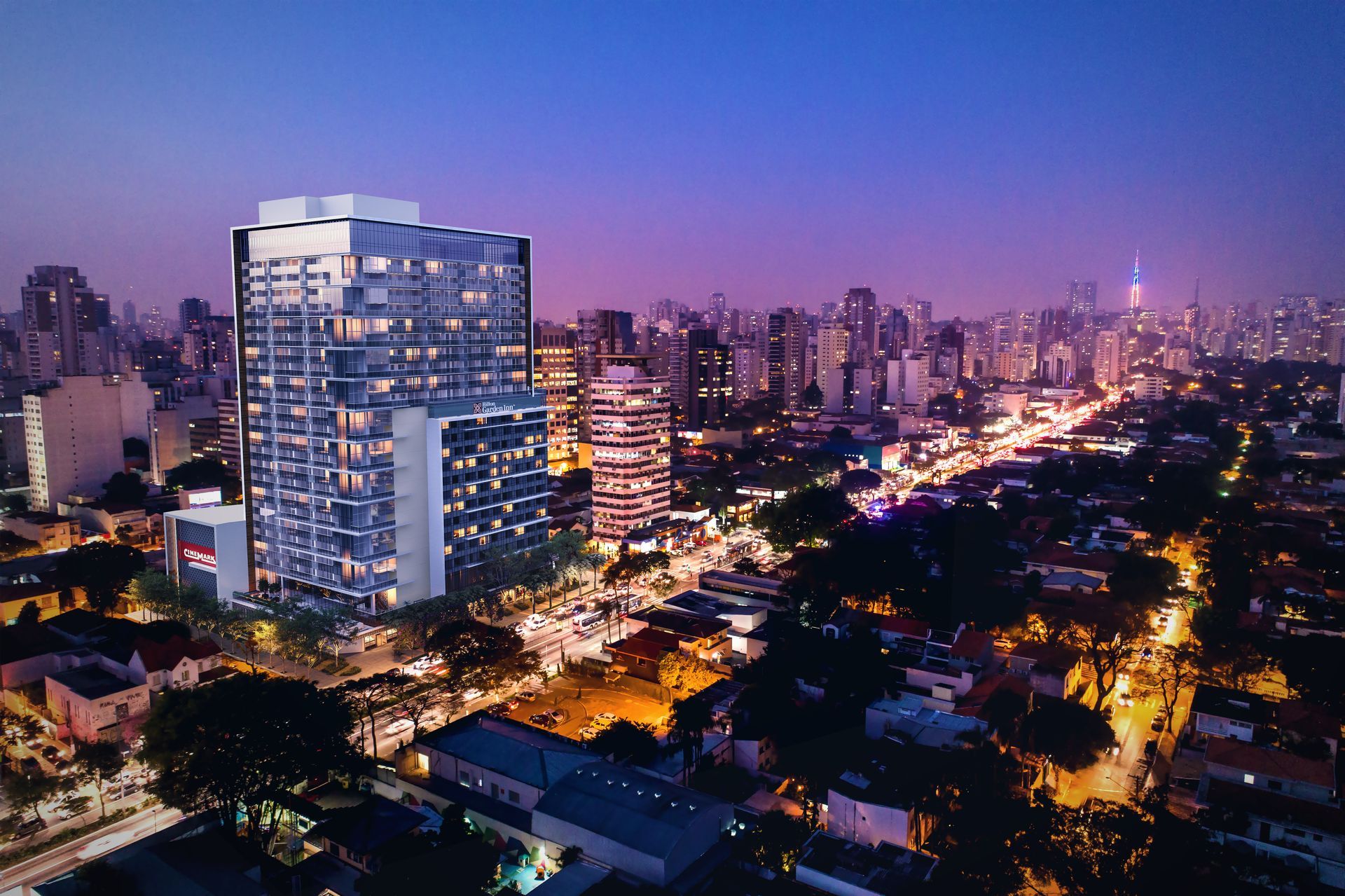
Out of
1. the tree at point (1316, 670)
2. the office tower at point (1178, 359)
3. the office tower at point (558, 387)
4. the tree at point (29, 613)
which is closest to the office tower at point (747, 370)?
the office tower at point (558, 387)

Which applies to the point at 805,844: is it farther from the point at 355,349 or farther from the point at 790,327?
the point at 790,327

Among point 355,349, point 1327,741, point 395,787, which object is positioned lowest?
point 395,787

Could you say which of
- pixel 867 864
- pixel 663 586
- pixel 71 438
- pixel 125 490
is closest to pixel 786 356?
pixel 663 586

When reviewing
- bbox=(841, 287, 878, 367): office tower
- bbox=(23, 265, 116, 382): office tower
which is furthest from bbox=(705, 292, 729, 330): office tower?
bbox=(23, 265, 116, 382): office tower

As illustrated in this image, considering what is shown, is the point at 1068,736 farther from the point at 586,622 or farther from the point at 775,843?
the point at 586,622

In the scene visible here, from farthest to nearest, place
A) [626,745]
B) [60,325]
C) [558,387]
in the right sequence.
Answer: [558,387] < [60,325] < [626,745]

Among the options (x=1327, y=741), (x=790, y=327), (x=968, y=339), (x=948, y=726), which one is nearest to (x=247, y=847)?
(x=948, y=726)
